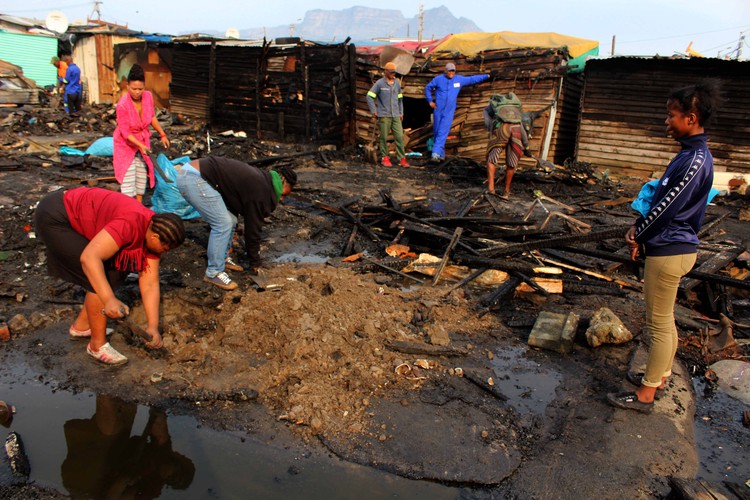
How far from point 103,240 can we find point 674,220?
3.83 meters

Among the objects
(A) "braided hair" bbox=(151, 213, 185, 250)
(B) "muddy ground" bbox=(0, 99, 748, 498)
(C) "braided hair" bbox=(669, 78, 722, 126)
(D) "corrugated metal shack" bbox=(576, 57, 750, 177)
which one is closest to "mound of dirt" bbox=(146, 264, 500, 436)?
(B) "muddy ground" bbox=(0, 99, 748, 498)

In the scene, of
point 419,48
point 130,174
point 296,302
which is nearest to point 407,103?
point 419,48

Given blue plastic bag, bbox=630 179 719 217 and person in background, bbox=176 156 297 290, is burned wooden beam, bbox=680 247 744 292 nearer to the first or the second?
blue plastic bag, bbox=630 179 719 217

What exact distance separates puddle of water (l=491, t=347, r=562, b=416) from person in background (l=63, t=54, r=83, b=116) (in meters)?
17.1

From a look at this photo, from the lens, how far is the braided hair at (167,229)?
3348mm

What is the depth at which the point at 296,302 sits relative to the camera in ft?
15.0

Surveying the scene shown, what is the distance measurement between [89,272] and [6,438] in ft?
3.96

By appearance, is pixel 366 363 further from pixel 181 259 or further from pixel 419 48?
pixel 419 48

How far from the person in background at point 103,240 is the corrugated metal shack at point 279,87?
11299mm

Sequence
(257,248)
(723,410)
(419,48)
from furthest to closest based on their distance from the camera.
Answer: (419,48)
(257,248)
(723,410)

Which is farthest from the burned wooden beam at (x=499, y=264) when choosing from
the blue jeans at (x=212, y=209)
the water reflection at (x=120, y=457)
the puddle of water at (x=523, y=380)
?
the water reflection at (x=120, y=457)

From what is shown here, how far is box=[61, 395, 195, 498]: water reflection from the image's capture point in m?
2.86

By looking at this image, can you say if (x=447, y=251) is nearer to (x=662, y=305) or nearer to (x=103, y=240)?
(x=662, y=305)

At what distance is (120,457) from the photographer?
122 inches
